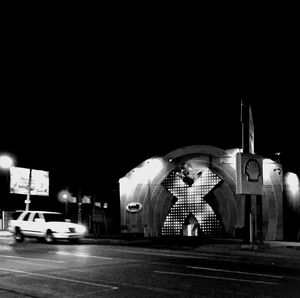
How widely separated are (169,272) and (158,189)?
21742 mm

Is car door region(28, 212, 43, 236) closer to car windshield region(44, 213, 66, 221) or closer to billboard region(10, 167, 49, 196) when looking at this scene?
car windshield region(44, 213, 66, 221)

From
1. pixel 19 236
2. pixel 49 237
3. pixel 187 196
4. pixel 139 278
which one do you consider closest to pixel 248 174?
pixel 49 237

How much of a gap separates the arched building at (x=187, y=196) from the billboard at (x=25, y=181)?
12261 millimetres

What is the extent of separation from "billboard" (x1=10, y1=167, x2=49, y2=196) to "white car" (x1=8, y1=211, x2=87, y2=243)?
48.1ft

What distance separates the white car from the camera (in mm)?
27250

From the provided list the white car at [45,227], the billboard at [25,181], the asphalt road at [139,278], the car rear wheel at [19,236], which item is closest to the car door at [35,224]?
the white car at [45,227]

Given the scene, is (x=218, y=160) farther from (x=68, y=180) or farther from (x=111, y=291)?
(x=68, y=180)

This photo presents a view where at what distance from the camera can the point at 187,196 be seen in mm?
35312

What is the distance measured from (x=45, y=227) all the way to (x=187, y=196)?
11.3 m

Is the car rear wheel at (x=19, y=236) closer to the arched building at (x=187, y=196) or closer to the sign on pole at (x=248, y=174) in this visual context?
the arched building at (x=187, y=196)

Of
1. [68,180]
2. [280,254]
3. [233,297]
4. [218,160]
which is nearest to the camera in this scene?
[233,297]

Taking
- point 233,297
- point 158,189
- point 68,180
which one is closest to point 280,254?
point 233,297

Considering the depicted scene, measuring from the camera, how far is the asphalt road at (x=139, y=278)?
10492mm

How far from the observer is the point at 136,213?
119 feet
